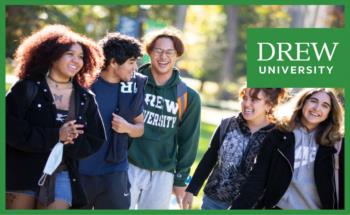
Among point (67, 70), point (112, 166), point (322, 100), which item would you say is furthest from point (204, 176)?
point (67, 70)

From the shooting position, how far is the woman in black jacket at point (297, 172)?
5.51 m

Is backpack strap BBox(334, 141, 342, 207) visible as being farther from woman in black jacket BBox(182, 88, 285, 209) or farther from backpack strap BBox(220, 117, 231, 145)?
backpack strap BBox(220, 117, 231, 145)

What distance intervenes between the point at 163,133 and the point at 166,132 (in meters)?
0.03

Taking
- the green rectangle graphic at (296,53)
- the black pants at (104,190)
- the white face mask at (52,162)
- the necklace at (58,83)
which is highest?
the green rectangle graphic at (296,53)

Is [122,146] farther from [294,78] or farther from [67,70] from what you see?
[294,78]

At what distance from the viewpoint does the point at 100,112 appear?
5.91m

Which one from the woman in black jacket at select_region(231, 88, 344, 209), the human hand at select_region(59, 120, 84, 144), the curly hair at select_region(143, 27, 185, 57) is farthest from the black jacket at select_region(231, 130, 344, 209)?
the curly hair at select_region(143, 27, 185, 57)

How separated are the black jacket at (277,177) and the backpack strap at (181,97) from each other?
1165mm

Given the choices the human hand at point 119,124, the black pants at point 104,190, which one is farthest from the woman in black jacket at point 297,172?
the human hand at point 119,124

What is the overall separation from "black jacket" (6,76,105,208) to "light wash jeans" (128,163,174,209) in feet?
3.78

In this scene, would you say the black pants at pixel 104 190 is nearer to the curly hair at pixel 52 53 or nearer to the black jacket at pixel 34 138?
the black jacket at pixel 34 138

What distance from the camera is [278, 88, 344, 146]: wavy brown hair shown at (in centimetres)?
562

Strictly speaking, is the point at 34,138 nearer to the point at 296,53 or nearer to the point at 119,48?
the point at 119,48

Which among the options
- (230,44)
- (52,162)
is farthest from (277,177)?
(230,44)
